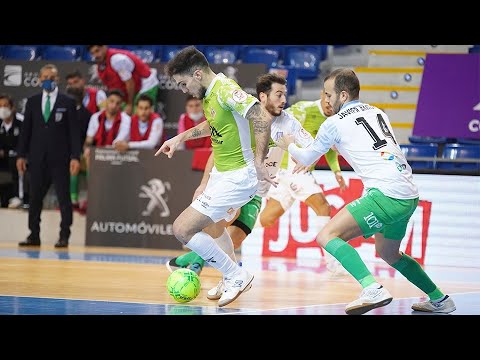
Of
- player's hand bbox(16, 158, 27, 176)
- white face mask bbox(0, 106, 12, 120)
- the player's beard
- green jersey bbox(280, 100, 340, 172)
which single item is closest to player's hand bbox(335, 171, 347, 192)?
green jersey bbox(280, 100, 340, 172)

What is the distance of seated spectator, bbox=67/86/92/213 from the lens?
15.5m

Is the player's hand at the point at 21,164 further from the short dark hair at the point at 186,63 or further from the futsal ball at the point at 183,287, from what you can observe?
the short dark hair at the point at 186,63

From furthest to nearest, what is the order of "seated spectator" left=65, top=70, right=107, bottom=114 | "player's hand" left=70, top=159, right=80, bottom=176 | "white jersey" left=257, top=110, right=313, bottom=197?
"seated spectator" left=65, top=70, right=107, bottom=114
"player's hand" left=70, top=159, right=80, bottom=176
"white jersey" left=257, top=110, right=313, bottom=197

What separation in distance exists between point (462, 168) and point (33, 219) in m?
6.42

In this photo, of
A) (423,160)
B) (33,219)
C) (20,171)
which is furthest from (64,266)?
(423,160)

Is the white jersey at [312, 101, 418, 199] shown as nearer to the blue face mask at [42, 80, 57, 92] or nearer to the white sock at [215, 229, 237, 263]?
the white sock at [215, 229, 237, 263]

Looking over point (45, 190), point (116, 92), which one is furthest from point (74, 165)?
point (116, 92)

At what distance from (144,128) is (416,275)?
7.98 meters

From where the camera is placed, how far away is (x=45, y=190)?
48.2 feet

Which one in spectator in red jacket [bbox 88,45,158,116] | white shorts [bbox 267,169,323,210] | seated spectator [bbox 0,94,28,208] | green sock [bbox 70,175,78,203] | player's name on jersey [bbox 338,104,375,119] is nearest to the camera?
player's name on jersey [bbox 338,104,375,119]

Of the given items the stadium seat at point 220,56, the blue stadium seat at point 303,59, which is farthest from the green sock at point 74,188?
the blue stadium seat at point 303,59

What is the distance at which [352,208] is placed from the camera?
A: 750 cm

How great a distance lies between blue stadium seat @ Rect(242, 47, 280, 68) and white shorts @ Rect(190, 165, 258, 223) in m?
9.68

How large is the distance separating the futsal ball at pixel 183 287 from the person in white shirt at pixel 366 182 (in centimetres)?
134
